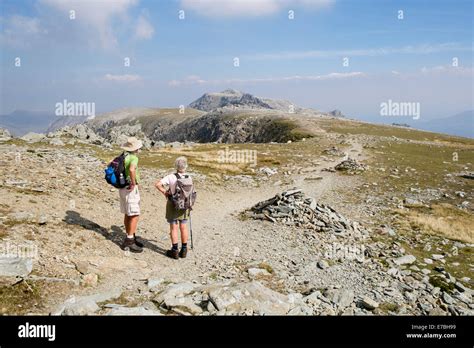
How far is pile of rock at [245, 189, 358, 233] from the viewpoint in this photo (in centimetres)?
1828

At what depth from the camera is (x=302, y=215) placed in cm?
1866

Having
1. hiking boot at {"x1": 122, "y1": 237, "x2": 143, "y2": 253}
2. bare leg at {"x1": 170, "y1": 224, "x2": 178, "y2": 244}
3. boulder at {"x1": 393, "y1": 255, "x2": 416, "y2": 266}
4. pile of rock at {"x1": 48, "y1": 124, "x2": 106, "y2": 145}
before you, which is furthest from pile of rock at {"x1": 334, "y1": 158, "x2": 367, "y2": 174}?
pile of rock at {"x1": 48, "y1": 124, "x2": 106, "y2": 145}

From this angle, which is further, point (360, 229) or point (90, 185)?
point (90, 185)

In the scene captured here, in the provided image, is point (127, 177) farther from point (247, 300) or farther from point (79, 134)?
point (79, 134)

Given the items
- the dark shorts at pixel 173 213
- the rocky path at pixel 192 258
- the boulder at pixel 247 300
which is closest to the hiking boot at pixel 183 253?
the rocky path at pixel 192 258

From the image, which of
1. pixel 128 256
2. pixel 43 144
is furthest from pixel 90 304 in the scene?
pixel 43 144

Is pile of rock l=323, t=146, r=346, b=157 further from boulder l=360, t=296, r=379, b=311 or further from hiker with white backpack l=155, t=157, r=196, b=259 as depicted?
boulder l=360, t=296, r=379, b=311

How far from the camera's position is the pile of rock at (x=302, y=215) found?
1828 centimetres

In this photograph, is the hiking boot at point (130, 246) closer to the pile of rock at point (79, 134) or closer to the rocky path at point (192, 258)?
the rocky path at point (192, 258)
